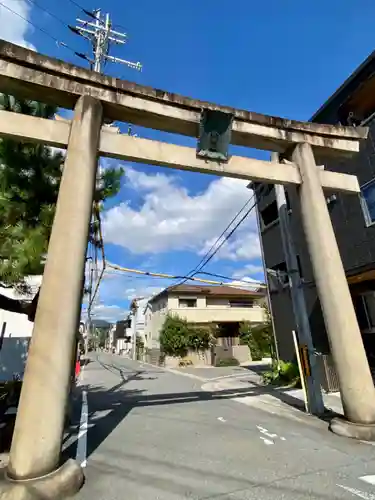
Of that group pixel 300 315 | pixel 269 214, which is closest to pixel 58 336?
pixel 300 315

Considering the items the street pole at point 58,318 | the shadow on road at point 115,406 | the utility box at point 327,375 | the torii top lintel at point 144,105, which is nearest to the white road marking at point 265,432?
the shadow on road at point 115,406

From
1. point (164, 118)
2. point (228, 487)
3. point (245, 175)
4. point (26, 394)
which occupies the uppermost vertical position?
point (164, 118)

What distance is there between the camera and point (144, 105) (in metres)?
5.66

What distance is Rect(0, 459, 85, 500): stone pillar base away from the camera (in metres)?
3.07

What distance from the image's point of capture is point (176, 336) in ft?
89.8

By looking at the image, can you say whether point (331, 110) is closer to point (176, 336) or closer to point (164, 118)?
point (164, 118)

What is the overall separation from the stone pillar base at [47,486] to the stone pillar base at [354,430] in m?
4.02

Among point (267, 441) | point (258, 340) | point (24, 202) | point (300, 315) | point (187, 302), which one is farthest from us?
point (187, 302)

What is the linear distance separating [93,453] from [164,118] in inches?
226

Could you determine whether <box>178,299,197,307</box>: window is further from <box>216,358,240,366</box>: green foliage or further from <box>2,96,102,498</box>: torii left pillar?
<box>2,96,102,498</box>: torii left pillar

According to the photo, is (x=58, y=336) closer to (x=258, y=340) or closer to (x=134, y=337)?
(x=258, y=340)

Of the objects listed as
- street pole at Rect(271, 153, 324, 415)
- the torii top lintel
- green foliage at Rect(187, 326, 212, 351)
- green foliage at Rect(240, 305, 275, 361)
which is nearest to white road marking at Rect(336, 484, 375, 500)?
street pole at Rect(271, 153, 324, 415)

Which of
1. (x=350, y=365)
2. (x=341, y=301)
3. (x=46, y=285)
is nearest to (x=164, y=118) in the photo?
(x=46, y=285)

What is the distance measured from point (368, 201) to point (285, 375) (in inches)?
265
